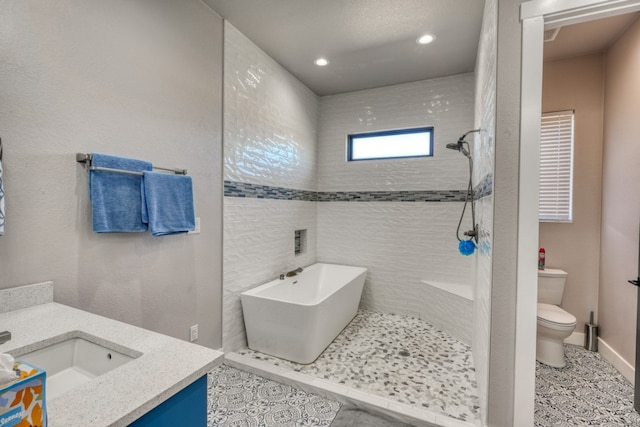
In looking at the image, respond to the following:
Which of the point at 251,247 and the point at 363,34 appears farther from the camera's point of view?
the point at 251,247

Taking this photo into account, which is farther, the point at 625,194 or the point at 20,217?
the point at 625,194

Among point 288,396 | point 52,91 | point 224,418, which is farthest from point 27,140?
point 288,396

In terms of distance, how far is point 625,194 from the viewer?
2385 millimetres

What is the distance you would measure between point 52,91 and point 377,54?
2584mm

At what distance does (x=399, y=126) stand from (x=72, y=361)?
357 cm

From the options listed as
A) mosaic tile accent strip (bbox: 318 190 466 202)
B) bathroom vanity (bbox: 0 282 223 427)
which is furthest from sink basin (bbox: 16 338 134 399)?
mosaic tile accent strip (bbox: 318 190 466 202)

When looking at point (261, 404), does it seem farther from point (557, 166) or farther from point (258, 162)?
point (557, 166)

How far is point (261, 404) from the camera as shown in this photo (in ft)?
6.55

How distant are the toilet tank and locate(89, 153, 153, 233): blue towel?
11.1 ft

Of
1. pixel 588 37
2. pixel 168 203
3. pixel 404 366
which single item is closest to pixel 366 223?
pixel 404 366

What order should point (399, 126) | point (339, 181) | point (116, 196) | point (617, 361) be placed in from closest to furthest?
point (116, 196)
point (617, 361)
point (399, 126)
point (339, 181)

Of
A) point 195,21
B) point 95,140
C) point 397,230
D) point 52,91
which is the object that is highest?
point 195,21

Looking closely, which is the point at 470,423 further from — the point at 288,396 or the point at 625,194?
the point at 625,194

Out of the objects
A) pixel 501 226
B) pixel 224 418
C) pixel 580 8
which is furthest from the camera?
pixel 224 418
